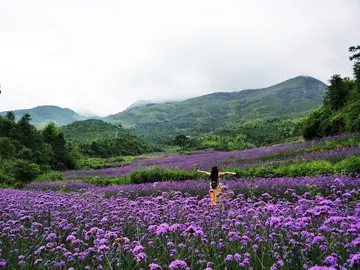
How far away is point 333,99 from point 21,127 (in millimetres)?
27288

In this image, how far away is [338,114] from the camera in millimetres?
25391

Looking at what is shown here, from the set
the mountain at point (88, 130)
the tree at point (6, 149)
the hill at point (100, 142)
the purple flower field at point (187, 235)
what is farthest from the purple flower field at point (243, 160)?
the mountain at point (88, 130)

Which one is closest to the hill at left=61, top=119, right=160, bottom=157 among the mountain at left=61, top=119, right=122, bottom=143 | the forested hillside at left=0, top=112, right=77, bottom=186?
the mountain at left=61, top=119, right=122, bottom=143

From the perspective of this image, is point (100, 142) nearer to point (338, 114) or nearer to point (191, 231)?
point (338, 114)

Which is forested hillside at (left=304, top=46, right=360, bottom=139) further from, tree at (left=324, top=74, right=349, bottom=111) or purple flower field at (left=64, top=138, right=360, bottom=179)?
purple flower field at (left=64, top=138, right=360, bottom=179)

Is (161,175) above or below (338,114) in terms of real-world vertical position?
below

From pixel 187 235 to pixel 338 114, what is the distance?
79.7 ft

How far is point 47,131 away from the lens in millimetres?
32625

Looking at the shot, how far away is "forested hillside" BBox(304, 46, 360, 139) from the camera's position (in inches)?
889

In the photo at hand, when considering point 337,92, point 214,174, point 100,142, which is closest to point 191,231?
point 214,174

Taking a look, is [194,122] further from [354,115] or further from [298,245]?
[298,245]

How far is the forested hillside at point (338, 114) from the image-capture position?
22.6 metres

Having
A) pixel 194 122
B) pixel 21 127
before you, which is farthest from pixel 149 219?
pixel 194 122

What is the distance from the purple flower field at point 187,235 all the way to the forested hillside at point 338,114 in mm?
15392
